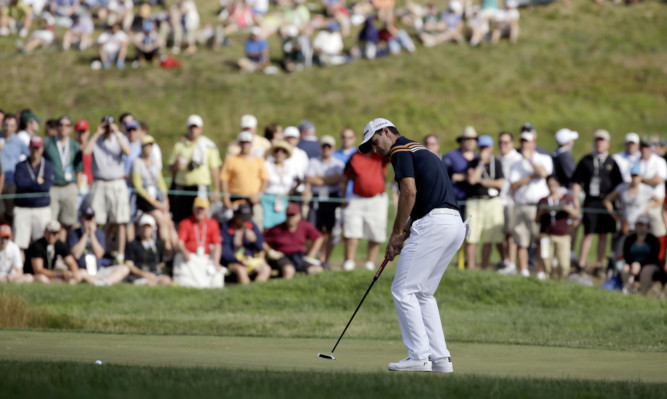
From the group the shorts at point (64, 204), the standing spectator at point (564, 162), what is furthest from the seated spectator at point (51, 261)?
the standing spectator at point (564, 162)

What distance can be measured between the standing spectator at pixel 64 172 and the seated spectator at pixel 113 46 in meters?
13.7

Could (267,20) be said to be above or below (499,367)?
above

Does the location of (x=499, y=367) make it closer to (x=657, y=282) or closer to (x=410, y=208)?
(x=410, y=208)

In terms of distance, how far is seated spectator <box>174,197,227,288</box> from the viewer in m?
16.3

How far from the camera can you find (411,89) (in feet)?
100

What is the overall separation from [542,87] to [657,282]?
569 inches

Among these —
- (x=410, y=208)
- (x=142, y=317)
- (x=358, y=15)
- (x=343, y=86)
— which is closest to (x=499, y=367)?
(x=410, y=208)

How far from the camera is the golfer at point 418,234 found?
8562mm

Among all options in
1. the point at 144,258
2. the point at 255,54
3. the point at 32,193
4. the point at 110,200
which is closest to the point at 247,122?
the point at 110,200

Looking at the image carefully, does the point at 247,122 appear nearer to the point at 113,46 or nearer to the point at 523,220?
the point at 523,220

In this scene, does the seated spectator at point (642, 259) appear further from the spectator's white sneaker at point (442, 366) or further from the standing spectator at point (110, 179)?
the spectator's white sneaker at point (442, 366)

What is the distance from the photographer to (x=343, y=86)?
101 ft

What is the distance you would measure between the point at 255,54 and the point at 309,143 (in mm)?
12013

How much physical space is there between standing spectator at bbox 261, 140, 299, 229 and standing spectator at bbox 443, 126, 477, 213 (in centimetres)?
240
